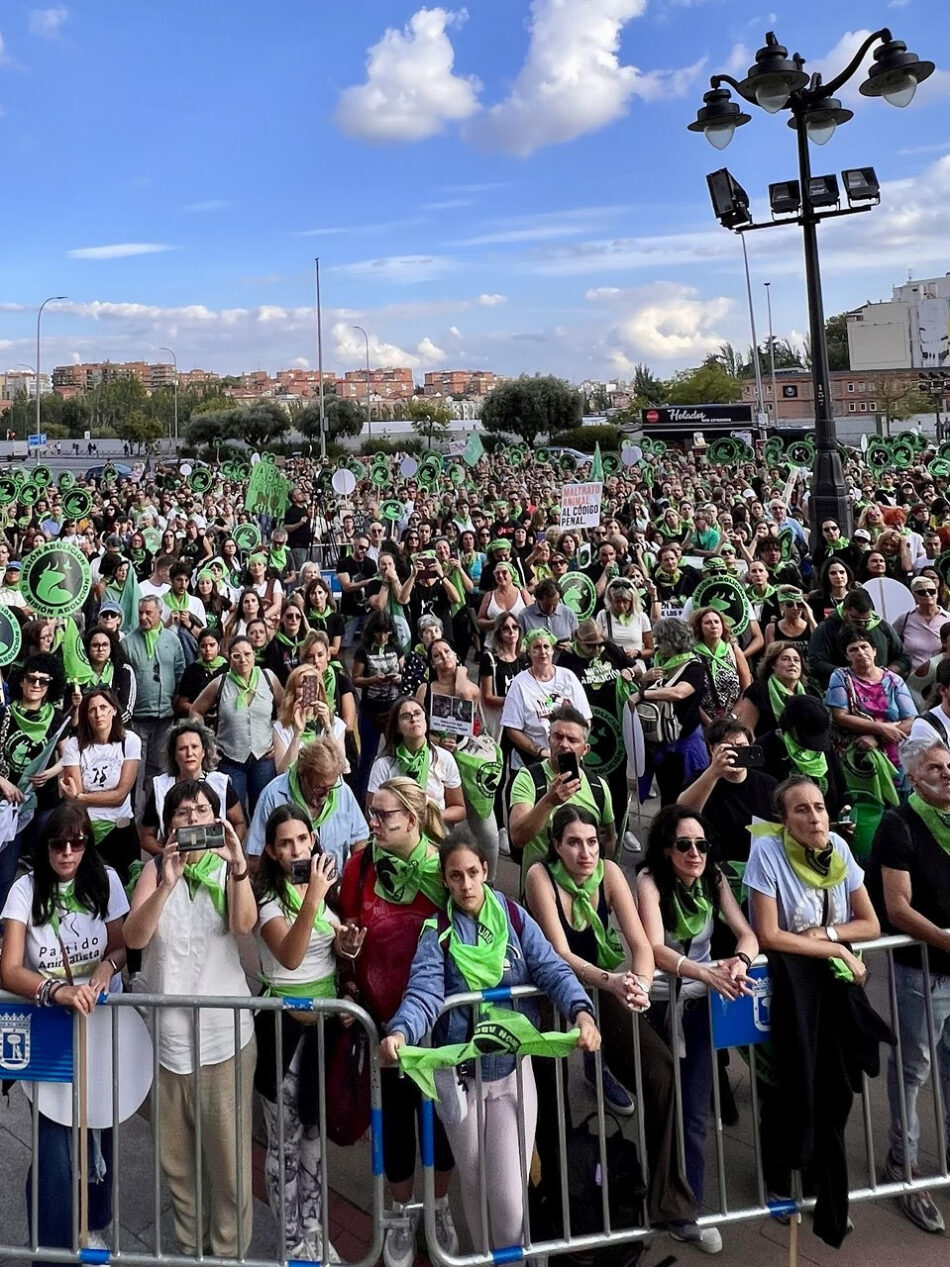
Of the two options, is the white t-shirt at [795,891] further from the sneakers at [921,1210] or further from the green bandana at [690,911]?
the sneakers at [921,1210]

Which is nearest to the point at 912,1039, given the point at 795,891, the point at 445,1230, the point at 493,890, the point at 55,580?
the point at 795,891

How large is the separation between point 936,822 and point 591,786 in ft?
4.71

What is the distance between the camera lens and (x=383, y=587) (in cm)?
908

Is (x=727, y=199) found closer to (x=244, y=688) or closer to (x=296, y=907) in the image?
(x=244, y=688)

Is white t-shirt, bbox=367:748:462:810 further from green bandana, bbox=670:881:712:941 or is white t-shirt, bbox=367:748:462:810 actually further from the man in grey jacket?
the man in grey jacket

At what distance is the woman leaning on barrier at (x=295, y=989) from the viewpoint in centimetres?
351

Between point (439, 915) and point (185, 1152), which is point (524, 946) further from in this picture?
point (185, 1152)

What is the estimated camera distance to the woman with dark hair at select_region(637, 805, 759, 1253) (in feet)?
11.6

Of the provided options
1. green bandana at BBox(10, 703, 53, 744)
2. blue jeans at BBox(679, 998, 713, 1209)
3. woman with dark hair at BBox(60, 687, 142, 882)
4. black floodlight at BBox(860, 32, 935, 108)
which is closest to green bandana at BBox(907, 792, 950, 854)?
blue jeans at BBox(679, 998, 713, 1209)

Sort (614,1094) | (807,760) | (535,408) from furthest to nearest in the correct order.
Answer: (535,408), (807,760), (614,1094)

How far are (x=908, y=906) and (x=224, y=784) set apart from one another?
283cm

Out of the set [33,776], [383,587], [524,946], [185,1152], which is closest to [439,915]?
[524,946]

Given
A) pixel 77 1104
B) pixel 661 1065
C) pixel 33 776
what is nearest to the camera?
pixel 77 1104

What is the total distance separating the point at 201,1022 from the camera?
11.3ft
